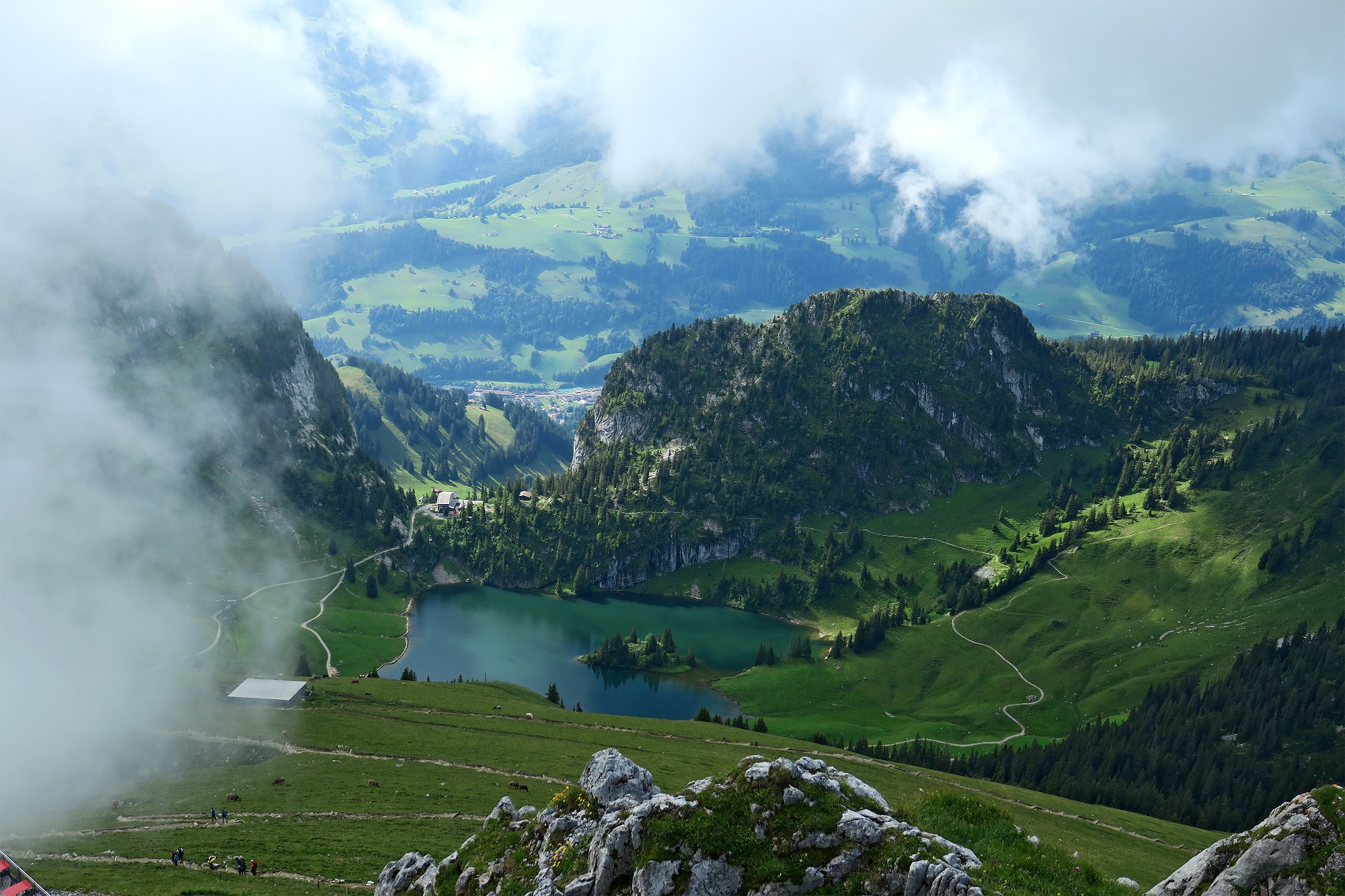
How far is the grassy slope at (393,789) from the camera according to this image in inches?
2958

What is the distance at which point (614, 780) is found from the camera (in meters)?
54.8

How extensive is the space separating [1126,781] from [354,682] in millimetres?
129279

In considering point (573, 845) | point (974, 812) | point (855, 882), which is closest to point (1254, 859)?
point (974, 812)

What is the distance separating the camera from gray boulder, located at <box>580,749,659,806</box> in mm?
53772

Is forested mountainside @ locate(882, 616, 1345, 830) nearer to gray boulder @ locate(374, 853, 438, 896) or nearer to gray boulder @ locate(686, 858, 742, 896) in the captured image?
gray boulder @ locate(374, 853, 438, 896)

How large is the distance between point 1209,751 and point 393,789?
140453 mm

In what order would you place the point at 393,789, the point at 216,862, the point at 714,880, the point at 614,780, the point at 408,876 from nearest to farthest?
the point at 714,880 → the point at 614,780 → the point at 408,876 → the point at 216,862 → the point at 393,789

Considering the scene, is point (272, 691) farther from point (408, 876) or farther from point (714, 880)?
point (714, 880)

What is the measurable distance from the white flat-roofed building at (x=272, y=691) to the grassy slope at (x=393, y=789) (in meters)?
2.62

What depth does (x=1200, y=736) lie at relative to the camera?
6511 inches

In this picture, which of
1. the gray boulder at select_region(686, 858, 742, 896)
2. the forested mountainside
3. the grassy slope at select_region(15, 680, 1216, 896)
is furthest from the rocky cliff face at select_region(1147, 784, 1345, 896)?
the forested mountainside

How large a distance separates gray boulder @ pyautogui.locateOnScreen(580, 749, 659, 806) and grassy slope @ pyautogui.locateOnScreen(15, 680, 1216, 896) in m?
16.5

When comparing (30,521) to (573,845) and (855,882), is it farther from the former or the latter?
(855,882)

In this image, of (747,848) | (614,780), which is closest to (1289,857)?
(747,848)
